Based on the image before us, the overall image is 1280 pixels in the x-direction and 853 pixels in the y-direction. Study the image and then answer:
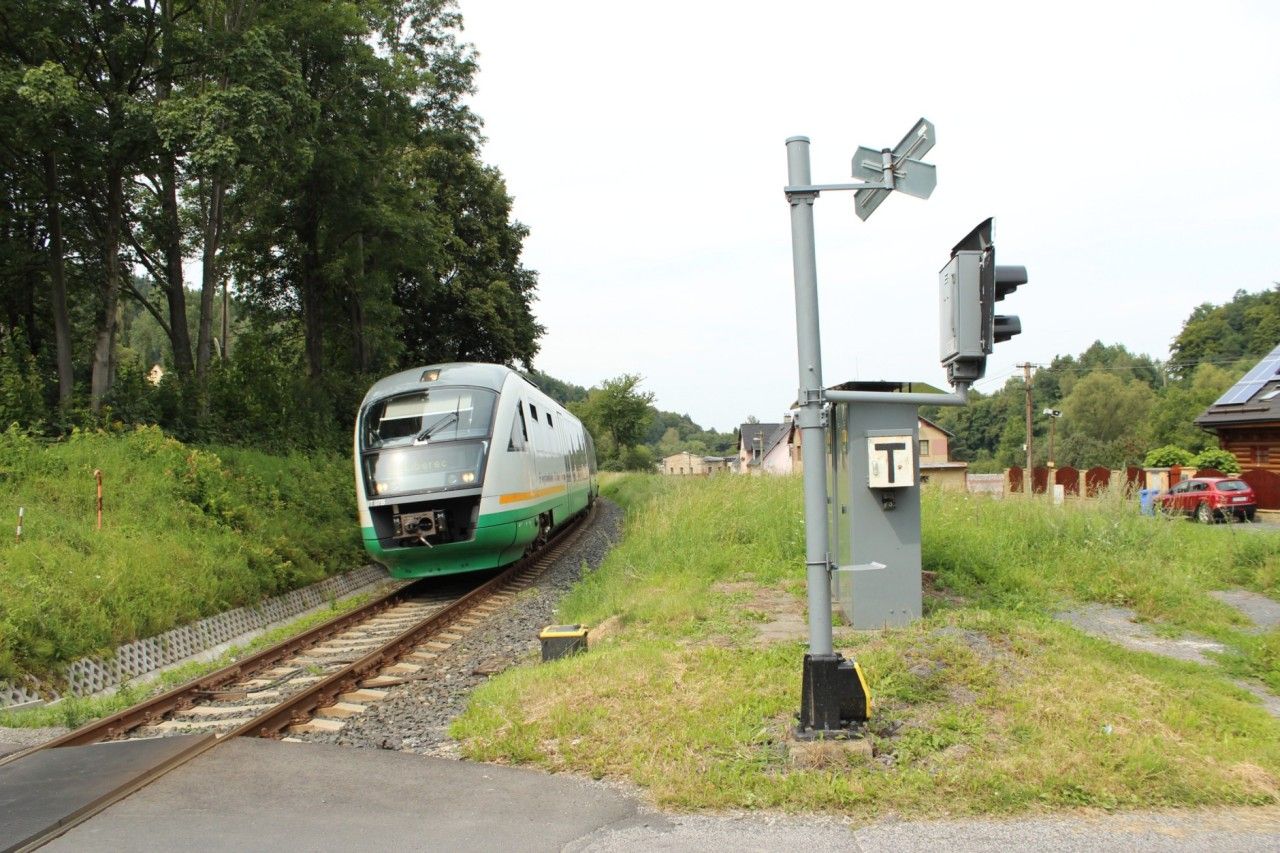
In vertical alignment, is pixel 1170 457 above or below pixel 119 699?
above

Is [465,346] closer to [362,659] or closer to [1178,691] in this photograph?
[362,659]

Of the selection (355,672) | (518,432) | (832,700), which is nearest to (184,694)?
(355,672)

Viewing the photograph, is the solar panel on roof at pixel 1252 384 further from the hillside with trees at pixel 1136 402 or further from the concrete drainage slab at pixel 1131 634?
the hillside with trees at pixel 1136 402

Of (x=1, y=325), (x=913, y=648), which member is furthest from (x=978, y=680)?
(x=1, y=325)

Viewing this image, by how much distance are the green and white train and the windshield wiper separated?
2cm

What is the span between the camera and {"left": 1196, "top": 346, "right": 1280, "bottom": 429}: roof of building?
3012cm

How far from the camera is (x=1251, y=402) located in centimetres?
3094

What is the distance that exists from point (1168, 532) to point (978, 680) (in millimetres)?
7716

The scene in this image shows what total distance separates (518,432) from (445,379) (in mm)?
1335

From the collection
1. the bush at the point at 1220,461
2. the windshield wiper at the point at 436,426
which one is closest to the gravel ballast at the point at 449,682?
the windshield wiper at the point at 436,426

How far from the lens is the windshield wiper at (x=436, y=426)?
41.0 feet

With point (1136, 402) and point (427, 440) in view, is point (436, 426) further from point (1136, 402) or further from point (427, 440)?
point (1136, 402)

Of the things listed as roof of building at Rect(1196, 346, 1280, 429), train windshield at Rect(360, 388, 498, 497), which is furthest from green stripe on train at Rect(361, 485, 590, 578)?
roof of building at Rect(1196, 346, 1280, 429)

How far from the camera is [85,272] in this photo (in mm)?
22594
